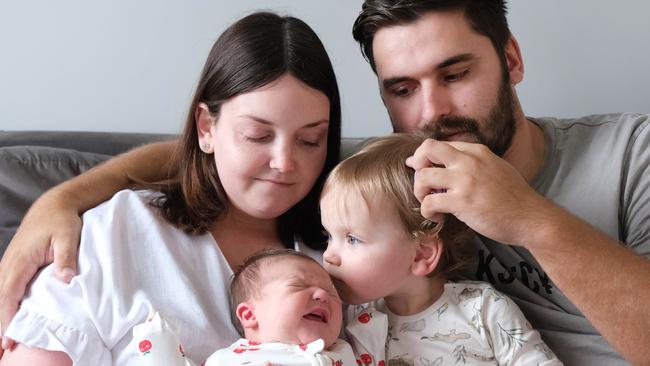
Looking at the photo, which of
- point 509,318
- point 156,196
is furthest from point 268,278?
point 509,318

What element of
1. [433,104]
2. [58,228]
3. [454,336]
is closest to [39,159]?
[58,228]

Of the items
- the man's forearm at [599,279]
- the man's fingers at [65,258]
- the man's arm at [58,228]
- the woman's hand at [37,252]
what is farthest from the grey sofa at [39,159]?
the man's forearm at [599,279]

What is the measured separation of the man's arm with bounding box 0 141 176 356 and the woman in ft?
0.09

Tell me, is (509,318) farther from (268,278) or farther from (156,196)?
(156,196)

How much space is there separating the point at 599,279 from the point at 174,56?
1513 millimetres

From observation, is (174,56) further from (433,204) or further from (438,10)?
(433,204)

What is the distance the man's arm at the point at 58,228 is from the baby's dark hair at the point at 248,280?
0.31 meters

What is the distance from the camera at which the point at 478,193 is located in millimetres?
1374

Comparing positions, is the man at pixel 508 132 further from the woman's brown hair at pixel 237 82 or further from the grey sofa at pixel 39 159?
the grey sofa at pixel 39 159

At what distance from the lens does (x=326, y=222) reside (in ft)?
5.09

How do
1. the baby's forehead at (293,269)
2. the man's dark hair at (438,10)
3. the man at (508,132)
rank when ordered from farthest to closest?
1. the man's dark hair at (438,10)
2. the man at (508,132)
3. the baby's forehead at (293,269)

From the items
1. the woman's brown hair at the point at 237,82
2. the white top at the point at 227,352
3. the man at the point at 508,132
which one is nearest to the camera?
the white top at the point at 227,352

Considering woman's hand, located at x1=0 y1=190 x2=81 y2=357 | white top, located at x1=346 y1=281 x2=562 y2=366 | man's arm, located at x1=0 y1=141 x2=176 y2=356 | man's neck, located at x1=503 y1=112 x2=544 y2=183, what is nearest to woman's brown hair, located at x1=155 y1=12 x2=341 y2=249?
man's arm, located at x1=0 y1=141 x2=176 y2=356

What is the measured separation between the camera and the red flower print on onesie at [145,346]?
4.47ft
